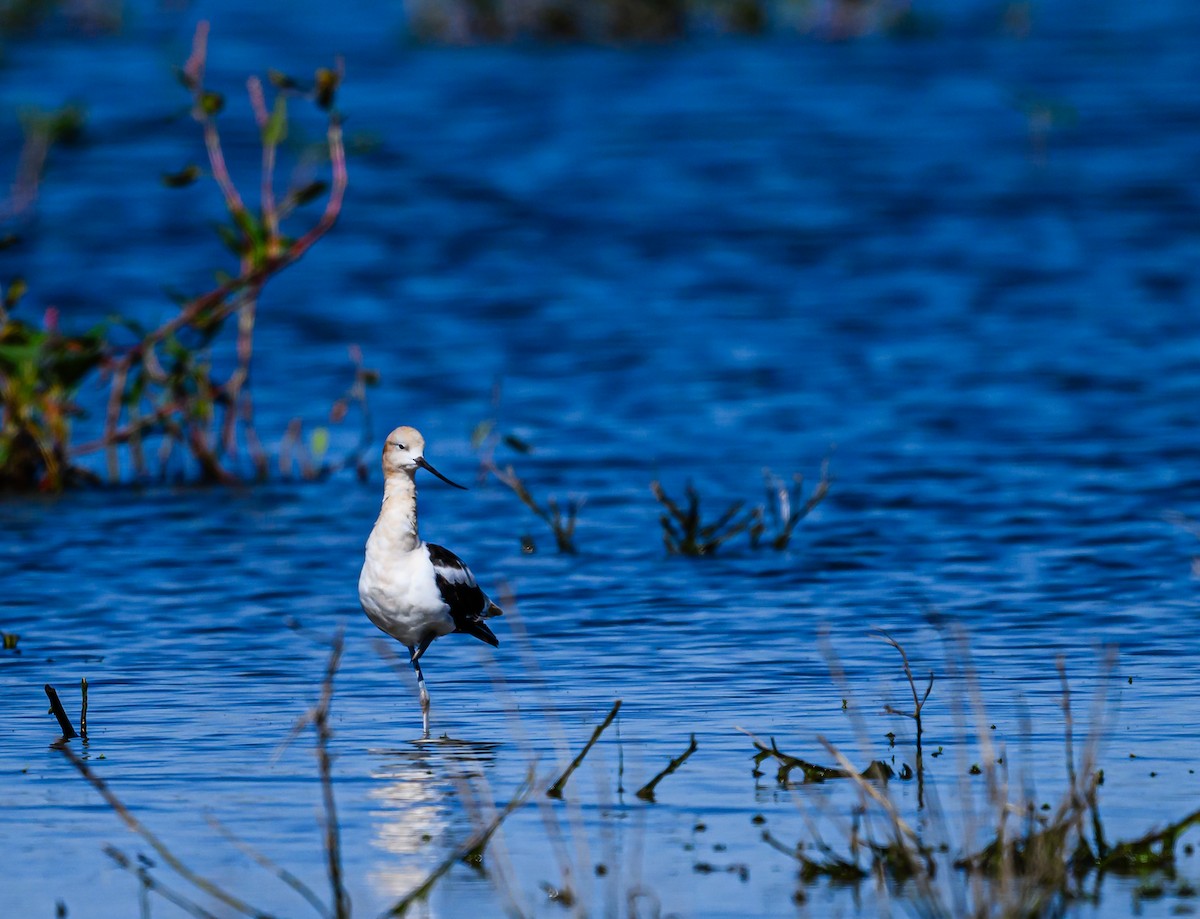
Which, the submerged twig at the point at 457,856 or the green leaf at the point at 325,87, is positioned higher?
the green leaf at the point at 325,87

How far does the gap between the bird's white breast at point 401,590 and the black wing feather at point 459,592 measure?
42 millimetres

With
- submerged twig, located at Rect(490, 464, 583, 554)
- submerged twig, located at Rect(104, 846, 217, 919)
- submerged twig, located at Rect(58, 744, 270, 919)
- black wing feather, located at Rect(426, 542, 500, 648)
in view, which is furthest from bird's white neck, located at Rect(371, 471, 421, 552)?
submerged twig, located at Rect(490, 464, 583, 554)

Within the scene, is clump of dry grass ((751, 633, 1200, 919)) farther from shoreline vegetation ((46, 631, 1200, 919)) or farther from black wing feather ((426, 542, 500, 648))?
black wing feather ((426, 542, 500, 648))

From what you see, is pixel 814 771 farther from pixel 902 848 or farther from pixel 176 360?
pixel 176 360

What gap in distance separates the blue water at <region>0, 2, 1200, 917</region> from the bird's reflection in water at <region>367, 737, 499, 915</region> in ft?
0.08

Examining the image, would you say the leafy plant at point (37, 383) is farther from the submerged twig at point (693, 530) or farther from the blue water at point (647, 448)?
the submerged twig at point (693, 530)

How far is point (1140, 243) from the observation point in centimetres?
2069

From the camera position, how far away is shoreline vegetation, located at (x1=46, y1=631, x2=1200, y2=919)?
4801 millimetres

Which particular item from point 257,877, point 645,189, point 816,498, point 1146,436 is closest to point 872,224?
point 645,189

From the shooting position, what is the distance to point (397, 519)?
7.54 metres

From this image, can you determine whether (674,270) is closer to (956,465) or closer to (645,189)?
(645,189)

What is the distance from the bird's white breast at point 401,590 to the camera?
748 centimetres

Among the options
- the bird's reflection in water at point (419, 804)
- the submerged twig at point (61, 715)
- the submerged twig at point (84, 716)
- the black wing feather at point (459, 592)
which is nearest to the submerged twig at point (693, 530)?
the black wing feather at point (459, 592)

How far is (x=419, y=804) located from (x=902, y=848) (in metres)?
1.91
